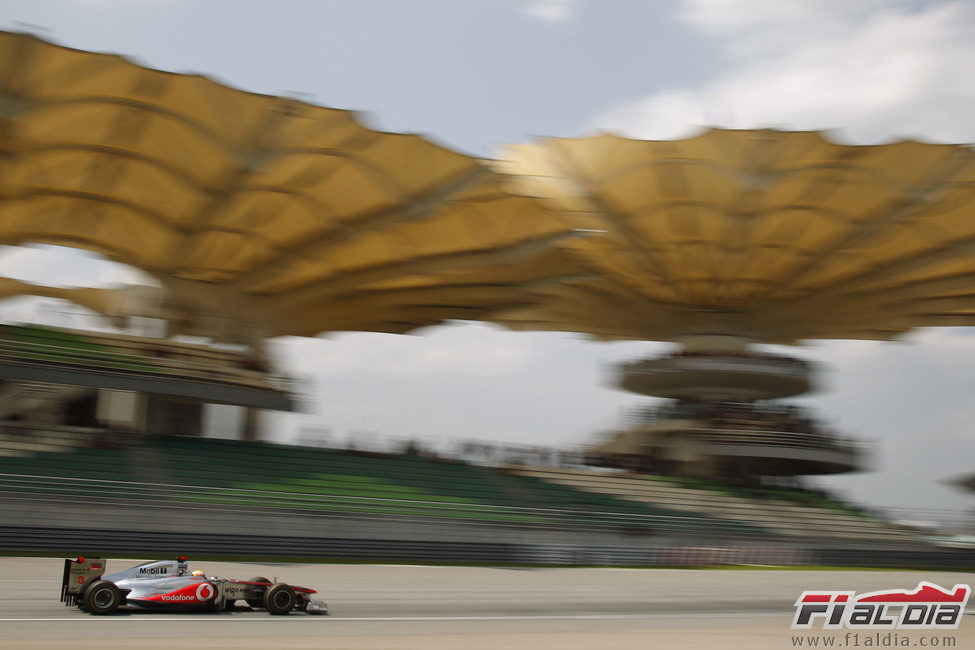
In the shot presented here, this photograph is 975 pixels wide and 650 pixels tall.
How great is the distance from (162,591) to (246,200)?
19649mm

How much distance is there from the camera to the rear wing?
10.8 meters

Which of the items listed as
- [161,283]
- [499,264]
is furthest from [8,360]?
[499,264]

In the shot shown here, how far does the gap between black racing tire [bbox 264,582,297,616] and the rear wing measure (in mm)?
1878

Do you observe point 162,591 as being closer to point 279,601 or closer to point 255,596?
point 255,596

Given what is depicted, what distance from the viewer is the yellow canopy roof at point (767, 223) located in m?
31.0

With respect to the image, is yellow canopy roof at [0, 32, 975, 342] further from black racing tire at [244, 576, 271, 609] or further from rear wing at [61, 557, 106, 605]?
black racing tire at [244, 576, 271, 609]

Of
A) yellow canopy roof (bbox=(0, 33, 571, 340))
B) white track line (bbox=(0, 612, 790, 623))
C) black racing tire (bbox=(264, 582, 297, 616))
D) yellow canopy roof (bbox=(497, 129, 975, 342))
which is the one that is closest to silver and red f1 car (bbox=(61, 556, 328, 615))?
black racing tire (bbox=(264, 582, 297, 616))

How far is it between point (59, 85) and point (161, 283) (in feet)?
46.9

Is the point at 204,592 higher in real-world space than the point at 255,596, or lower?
higher

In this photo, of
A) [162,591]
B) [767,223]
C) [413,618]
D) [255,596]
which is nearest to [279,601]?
[255,596]

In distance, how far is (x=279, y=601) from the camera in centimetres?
1148

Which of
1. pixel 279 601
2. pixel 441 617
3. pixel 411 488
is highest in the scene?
pixel 279 601

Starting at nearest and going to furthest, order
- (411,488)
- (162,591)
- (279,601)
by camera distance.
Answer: (162,591) → (279,601) → (411,488)

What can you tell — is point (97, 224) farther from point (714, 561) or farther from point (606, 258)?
point (714, 561)
